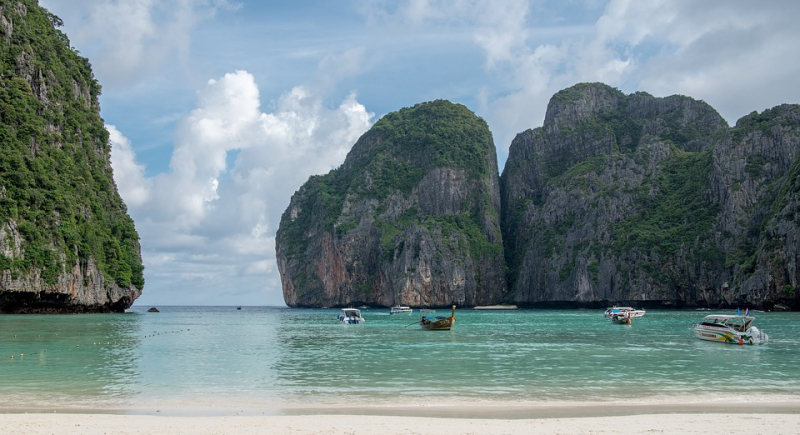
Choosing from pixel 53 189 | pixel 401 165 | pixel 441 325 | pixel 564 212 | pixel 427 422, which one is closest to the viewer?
pixel 427 422

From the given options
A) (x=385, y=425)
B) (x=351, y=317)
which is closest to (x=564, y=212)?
(x=351, y=317)

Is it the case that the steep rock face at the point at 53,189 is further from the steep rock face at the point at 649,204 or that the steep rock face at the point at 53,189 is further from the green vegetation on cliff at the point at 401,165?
the steep rock face at the point at 649,204

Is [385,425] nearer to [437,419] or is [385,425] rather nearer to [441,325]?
[437,419]

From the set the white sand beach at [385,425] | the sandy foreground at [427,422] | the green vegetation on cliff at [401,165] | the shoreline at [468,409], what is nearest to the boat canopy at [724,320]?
the shoreline at [468,409]

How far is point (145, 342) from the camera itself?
40500mm

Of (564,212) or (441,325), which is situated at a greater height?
(564,212)

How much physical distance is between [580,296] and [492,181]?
173 ft

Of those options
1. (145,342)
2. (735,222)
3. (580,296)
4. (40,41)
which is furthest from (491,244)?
(145,342)

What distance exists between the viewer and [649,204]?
447 feet

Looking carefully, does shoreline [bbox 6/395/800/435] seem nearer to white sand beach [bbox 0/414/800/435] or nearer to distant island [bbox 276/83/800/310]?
white sand beach [bbox 0/414/800/435]

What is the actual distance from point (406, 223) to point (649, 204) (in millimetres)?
58522

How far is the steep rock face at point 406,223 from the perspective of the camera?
488 feet

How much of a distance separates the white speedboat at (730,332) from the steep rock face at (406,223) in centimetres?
10287

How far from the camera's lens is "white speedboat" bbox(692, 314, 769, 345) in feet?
127
